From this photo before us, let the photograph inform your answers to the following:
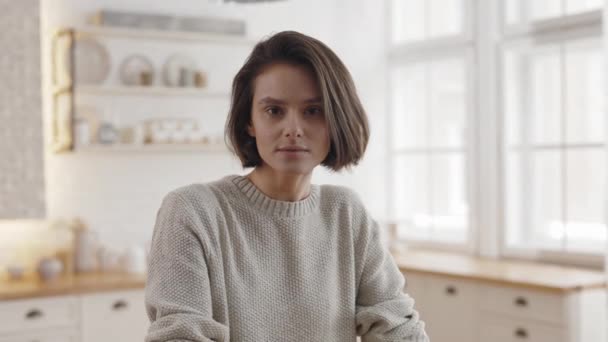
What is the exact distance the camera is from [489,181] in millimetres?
4461

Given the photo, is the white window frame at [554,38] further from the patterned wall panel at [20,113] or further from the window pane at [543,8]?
the patterned wall panel at [20,113]

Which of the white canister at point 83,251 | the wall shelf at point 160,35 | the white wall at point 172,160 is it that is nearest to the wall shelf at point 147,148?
the white wall at point 172,160

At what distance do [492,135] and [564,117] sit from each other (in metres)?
0.45

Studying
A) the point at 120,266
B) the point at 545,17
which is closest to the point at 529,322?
the point at 545,17

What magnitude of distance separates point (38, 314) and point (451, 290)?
194 centimetres

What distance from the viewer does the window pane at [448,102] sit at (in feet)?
15.3

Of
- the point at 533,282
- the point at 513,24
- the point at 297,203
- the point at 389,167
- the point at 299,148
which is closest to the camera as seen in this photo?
the point at 299,148

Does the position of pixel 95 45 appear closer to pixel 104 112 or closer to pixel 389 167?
pixel 104 112

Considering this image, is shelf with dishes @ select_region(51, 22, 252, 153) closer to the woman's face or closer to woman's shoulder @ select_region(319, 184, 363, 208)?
woman's shoulder @ select_region(319, 184, 363, 208)

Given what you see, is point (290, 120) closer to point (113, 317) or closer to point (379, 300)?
point (379, 300)

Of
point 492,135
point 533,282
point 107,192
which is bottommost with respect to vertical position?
point 533,282

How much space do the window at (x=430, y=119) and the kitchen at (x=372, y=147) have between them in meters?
0.01

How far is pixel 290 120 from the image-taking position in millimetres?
1206

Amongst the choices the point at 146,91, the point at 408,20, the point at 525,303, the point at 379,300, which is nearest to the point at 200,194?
the point at 379,300
